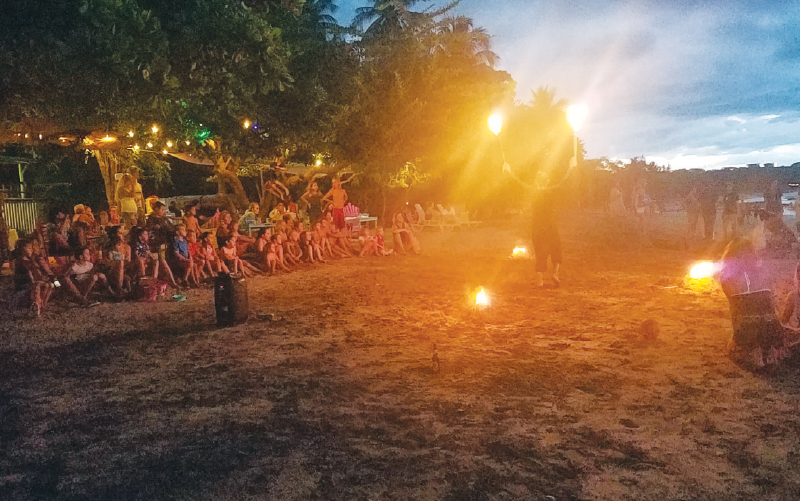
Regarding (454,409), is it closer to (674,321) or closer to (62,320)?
(674,321)

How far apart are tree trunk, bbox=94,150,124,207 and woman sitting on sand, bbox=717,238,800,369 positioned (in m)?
16.9

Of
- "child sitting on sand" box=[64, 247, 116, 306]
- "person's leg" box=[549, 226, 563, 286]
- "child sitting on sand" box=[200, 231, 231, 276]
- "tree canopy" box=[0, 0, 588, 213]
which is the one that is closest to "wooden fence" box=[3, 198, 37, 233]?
"tree canopy" box=[0, 0, 588, 213]

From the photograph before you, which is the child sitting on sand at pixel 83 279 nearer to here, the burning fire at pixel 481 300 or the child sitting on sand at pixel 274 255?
the child sitting on sand at pixel 274 255

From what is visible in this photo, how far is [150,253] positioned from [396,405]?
321 inches

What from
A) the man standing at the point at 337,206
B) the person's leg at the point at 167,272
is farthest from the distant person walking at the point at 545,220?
the man standing at the point at 337,206

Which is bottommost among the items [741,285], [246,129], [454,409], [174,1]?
[454,409]

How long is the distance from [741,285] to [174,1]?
769 centimetres

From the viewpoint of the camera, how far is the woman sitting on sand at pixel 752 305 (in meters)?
5.57

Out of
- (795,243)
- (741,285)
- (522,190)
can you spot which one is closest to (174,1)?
(741,285)

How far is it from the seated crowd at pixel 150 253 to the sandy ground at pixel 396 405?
1.13 meters

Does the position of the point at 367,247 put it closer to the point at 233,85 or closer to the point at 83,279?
the point at 83,279

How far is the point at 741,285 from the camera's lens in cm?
562

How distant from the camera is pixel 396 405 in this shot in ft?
16.6

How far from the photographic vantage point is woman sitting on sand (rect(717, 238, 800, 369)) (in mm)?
5574
